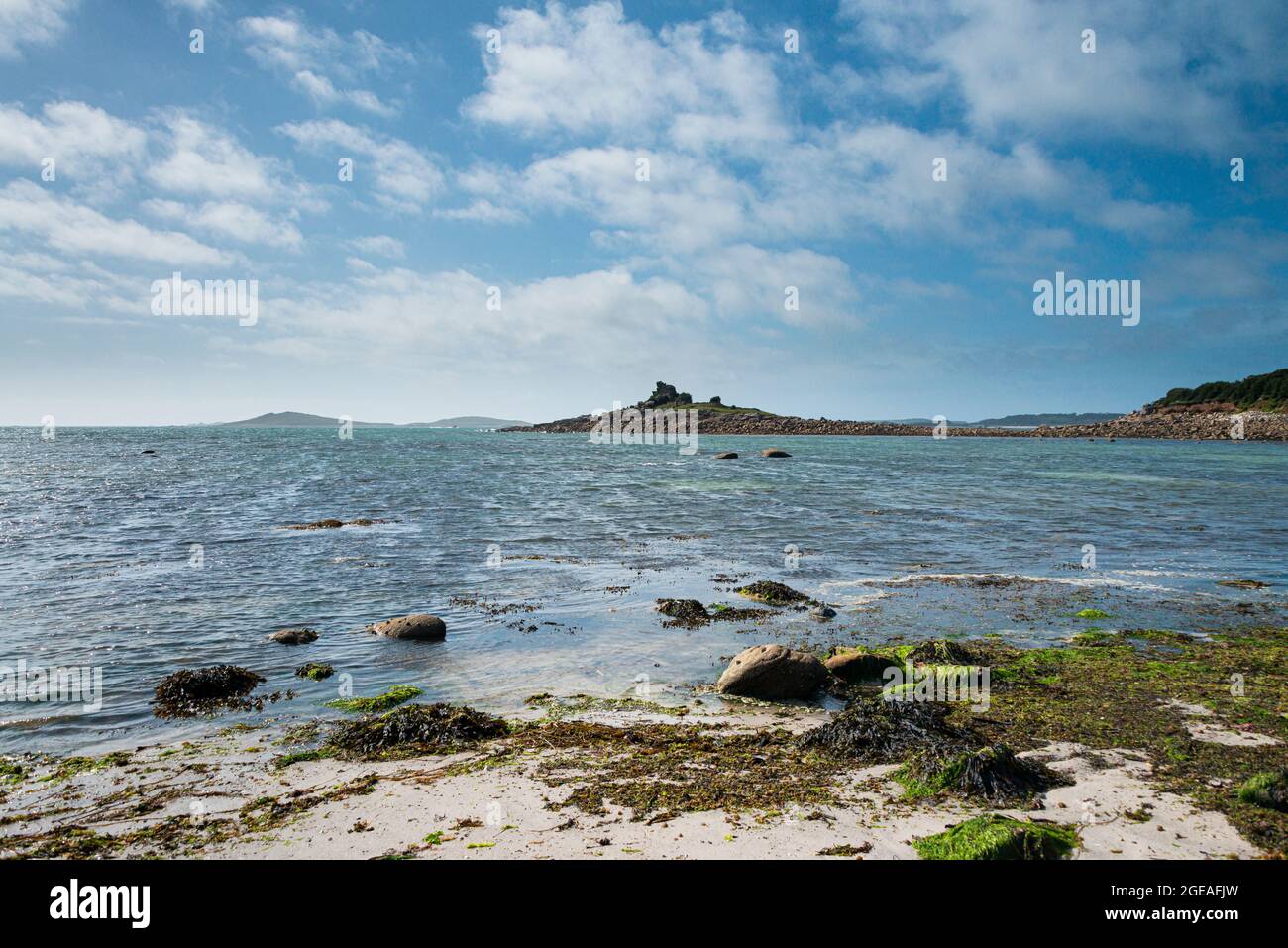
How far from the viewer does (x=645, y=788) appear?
7.45 meters

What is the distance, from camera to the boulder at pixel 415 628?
1384 centimetres

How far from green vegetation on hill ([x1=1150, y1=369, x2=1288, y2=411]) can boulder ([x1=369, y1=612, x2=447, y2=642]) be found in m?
172

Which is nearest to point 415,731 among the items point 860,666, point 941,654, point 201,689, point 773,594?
point 201,689

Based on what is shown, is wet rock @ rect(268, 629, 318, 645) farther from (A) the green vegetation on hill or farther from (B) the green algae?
(A) the green vegetation on hill

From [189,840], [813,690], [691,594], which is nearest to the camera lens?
[189,840]

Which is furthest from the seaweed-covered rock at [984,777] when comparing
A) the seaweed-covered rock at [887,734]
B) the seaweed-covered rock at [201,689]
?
the seaweed-covered rock at [201,689]

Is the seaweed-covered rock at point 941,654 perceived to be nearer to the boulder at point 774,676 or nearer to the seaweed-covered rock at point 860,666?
the seaweed-covered rock at point 860,666

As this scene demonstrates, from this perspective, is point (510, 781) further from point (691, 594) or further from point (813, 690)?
point (691, 594)

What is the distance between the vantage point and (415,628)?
1390 cm

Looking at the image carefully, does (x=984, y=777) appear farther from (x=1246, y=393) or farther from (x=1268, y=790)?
(x=1246, y=393)

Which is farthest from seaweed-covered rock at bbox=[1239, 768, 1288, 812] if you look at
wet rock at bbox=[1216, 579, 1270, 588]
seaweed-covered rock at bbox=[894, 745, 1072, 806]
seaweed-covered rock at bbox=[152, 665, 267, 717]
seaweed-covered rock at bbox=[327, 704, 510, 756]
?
wet rock at bbox=[1216, 579, 1270, 588]

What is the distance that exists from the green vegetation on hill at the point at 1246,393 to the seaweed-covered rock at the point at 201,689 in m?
175
